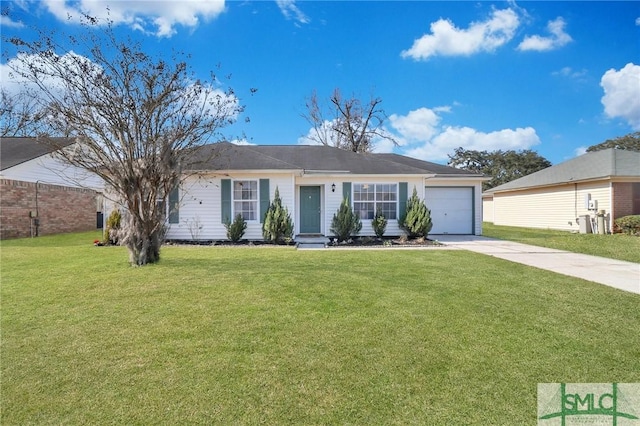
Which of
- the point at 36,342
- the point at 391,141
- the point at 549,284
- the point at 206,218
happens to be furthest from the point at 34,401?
the point at 391,141

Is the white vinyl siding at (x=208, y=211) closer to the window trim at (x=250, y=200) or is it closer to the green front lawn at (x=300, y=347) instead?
the window trim at (x=250, y=200)

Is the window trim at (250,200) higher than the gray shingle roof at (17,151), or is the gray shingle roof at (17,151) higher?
the gray shingle roof at (17,151)

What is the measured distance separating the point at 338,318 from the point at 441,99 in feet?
65.6

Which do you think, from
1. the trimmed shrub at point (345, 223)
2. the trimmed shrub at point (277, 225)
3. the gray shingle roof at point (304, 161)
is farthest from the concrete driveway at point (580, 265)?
the trimmed shrub at point (277, 225)

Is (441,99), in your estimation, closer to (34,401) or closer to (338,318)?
(338,318)

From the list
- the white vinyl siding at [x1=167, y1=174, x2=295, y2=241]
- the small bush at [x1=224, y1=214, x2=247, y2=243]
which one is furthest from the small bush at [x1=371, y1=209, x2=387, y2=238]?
the small bush at [x1=224, y1=214, x2=247, y2=243]

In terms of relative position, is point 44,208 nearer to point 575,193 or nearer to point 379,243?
point 379,243

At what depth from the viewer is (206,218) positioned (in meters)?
12.2

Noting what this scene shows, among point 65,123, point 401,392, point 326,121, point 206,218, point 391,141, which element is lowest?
point 401,392

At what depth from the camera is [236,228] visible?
11727mm

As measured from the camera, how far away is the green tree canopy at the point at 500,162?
1508 inches

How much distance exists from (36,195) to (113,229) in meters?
7.14

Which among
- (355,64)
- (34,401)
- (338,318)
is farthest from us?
(355,64)

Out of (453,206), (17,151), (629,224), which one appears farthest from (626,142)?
(17,151)
